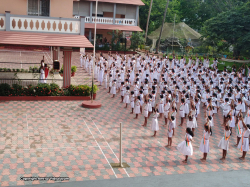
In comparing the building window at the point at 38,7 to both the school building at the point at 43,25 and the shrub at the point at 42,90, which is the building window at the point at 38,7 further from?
the shrub at the point at 42,90

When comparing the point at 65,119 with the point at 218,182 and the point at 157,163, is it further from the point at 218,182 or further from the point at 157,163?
the point at 218,182

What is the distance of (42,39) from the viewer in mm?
14438

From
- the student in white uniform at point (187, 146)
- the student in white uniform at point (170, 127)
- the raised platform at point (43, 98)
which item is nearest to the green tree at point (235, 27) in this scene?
the raised platform at point (43, 98)

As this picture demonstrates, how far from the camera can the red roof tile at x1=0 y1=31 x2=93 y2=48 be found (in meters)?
13.9

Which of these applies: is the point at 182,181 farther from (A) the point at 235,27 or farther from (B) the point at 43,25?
(A) the point at 235,27

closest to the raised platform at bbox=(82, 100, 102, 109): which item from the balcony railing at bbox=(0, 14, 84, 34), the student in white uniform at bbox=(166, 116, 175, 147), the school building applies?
the school building

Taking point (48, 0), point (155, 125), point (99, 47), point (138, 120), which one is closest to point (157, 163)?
point (155, 125)

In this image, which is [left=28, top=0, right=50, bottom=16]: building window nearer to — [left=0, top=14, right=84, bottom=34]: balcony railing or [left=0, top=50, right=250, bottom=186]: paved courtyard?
[left=0, top=14, right=84, bottom=34]: balcony railing

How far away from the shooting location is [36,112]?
13055 millimetres

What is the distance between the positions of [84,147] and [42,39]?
661 cm

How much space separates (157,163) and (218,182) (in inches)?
71.1

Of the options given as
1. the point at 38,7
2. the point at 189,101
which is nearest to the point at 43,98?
the point at 38,7

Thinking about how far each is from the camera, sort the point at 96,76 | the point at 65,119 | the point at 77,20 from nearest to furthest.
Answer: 1. the point at 65,119
2. the point at 77,20
3. the point at 96,76

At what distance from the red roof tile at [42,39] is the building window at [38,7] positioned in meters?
2.28
